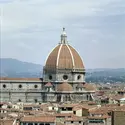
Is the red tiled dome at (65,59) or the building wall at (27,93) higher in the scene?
the red tiled dome at (65,59)

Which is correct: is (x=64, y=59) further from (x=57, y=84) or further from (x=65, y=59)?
(x=57, y=84)

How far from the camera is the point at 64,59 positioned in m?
103

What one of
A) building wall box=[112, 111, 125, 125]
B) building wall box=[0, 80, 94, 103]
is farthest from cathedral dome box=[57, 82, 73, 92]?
building wall box=[112, 111, 125, 125]

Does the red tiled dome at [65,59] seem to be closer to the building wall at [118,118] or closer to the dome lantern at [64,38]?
the dome lantern at [64,38]

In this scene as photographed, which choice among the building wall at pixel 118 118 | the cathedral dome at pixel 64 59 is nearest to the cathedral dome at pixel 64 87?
the cathedral dome at pixel 64 59

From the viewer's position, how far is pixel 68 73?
102 meters

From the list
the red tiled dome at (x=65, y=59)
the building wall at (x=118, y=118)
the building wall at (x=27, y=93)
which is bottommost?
the building wall at (x=118, y=118)

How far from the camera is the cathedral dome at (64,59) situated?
4023 inches

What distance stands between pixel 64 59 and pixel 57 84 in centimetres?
408

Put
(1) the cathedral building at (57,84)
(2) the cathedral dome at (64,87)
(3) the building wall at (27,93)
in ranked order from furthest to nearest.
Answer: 1. (3) the building wall at (27,93)
2. (1) the cathedral building at (57,84)
3. (2) the cathedral dome at (64,87)

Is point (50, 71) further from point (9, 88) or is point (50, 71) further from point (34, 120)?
point (34, 120)

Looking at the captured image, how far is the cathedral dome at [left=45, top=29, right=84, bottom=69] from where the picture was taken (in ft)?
335

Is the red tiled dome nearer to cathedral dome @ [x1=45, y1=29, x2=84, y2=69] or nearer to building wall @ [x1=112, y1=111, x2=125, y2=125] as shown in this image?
cathedral dome @ [x1=45, y1=29, x2=84, y2=69]

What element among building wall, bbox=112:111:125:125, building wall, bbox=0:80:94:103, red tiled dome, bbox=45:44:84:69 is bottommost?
building wall, bbox=112:111:125:125
